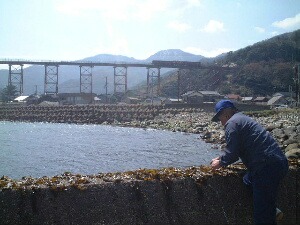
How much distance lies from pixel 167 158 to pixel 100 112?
1216 inches

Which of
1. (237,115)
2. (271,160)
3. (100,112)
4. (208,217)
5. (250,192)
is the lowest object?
(100,112)

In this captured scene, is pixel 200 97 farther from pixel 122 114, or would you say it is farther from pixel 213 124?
pixel 213 124

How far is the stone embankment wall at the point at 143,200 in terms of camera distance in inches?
119

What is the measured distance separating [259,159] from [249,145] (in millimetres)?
169

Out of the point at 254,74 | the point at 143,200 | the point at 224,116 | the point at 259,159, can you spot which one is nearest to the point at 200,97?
the point at 254,74

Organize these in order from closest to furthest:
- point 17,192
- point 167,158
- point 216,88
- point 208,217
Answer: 1. point 17,192
2. point 208,217
3. point 167,158
4. point 216,88

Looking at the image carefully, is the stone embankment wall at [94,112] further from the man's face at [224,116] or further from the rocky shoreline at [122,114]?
the man's face at [224,116]

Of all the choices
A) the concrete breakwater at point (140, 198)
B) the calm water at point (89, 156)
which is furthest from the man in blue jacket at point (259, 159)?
the calm water at point (89, 156)

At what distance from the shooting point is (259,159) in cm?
305

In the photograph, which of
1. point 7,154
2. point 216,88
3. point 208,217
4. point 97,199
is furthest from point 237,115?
point 216,88

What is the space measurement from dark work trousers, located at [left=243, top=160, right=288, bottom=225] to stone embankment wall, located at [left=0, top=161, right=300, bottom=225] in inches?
26.3

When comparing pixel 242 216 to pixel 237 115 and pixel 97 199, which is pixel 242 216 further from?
pixel 97 199

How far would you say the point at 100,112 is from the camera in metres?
46.0

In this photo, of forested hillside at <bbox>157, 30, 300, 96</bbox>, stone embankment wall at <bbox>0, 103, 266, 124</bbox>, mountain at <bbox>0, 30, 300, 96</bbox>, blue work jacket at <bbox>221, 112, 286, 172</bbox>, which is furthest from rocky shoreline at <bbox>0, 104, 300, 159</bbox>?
mountain at <bbox>0, 30, 300, 96</bbox>
